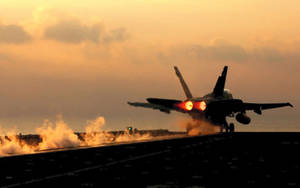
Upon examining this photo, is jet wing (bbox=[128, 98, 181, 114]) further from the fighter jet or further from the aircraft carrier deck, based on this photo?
the aircraft carrier deck

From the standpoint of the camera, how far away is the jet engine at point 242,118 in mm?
67194

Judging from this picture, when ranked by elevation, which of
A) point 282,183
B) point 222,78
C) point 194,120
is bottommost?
point 282,183

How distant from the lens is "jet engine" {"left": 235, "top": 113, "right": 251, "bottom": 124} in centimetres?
6719

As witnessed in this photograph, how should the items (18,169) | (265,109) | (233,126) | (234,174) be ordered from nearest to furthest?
1. (234,174)
2. (18,169)
3. (233,126)
4. (265,109)

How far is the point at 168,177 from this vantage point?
58.5 ft

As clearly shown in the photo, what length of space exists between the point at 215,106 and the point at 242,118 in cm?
525

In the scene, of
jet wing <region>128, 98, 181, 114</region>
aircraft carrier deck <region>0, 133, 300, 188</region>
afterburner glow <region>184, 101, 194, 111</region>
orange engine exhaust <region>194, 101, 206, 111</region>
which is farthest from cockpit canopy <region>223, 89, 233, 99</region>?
aircraft carrier deck <region>0, 133, 300, 188</region>

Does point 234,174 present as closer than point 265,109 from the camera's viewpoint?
Yes

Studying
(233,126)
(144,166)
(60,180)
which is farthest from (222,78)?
(60,180)

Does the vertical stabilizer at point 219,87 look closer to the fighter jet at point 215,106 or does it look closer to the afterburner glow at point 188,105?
the fighter jet at point 215,106

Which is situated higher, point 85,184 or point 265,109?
point 265,109

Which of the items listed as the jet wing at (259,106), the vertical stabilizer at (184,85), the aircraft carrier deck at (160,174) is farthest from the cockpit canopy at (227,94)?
the aircraft carrier deck at (160,174)

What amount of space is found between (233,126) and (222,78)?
6.88 metres

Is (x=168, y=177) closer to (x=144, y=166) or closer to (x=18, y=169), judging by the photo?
(x=144, y=166)
